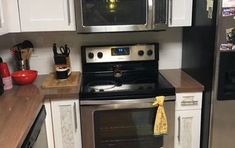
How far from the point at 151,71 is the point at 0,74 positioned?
1.20 metres

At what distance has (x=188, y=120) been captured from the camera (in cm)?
198

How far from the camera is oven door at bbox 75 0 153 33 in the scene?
6.19 feet

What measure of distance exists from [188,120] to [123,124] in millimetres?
478

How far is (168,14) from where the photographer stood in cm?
201

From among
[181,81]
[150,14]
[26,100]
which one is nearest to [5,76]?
[26,100]

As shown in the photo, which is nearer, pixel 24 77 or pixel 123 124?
pixel 123 124

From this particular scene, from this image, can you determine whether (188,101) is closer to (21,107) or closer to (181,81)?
(181,81)

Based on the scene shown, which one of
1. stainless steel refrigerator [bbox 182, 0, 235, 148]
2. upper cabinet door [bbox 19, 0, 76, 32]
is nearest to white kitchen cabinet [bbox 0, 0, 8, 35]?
upper cabinet door [bbox 19, 0, 76, 32]

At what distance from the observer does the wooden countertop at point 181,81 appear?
6.31 feet

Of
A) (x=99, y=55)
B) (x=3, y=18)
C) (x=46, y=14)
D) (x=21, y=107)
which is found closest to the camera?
(x=21, y=107)

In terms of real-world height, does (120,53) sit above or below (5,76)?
above

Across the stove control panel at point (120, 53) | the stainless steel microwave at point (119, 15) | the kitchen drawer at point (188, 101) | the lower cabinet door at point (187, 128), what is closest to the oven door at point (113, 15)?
the stainless steel microwave at point (119, 15)

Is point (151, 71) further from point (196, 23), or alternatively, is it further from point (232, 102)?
point (232, 102)

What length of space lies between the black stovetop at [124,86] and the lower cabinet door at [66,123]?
0.40 feet
